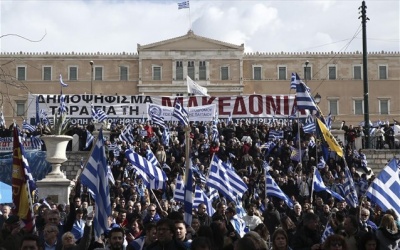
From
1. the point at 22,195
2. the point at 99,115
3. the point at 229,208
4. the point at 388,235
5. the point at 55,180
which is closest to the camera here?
the point at 388,235

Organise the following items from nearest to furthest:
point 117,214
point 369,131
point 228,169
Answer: point 117,214, point 228,169, point 369,131

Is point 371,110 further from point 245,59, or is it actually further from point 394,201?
point 394,201

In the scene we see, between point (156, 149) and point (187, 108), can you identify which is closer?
point (156, 149)

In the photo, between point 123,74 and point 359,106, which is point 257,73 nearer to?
point 359,106

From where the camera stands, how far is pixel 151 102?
2998cm

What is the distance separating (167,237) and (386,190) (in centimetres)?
500

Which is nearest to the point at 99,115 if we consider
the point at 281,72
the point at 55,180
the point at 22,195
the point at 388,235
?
the point at 55,180

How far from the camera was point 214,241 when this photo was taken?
338 inches

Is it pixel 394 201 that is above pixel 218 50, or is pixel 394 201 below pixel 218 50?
below

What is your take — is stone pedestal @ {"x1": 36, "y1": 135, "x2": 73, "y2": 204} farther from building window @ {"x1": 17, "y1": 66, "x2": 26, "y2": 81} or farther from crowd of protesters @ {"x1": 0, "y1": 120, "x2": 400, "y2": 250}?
building window @ {"x1": 17, "y1": 66, "x2": 26, "y2": 81}

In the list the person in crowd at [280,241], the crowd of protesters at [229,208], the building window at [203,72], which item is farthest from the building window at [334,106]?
the person in crowd at [280,241]

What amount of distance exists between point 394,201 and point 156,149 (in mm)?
13898

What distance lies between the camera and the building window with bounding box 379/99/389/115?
70.6 m

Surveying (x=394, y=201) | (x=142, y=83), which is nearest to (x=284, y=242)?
(x=394, y=201)
